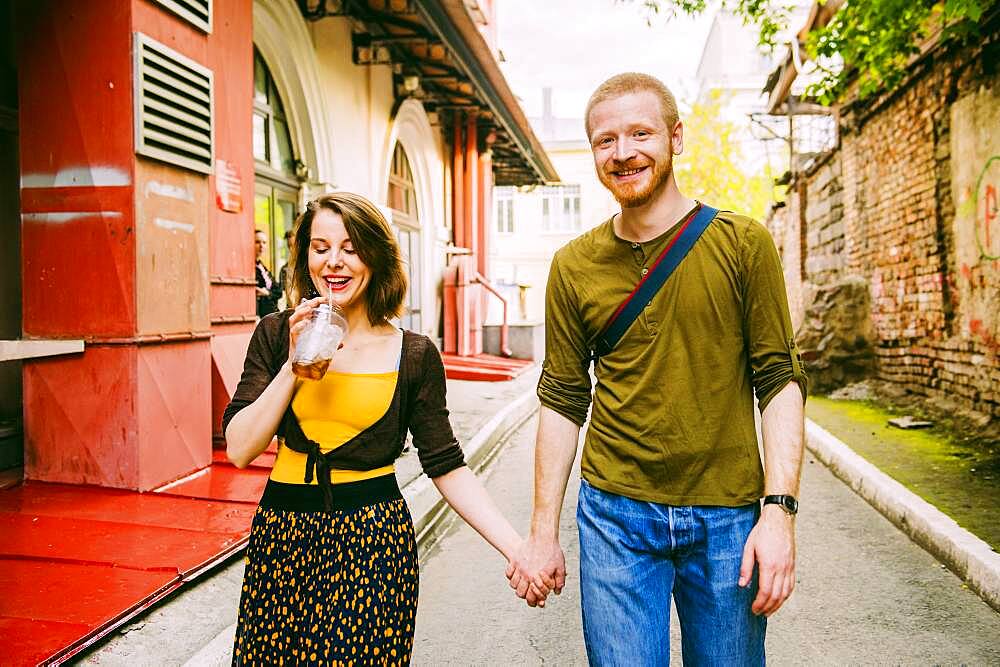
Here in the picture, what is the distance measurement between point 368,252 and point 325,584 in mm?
884

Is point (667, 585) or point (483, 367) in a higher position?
point (667, 585)

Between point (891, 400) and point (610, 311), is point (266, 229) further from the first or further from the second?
point (891, 400)

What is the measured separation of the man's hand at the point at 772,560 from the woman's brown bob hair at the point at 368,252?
45.9 inches

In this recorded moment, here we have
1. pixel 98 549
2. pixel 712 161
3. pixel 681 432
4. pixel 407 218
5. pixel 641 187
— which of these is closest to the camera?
pixel 681 432

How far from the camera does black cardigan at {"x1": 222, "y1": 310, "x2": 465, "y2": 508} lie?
209cm

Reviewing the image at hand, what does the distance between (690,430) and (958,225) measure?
7532 millimetres

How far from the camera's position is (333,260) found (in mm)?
2160

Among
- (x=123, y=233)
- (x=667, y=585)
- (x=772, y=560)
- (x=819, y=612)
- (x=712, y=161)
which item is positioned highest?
(x=712, y=161)

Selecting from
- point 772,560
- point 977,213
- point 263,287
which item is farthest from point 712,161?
point 772,560

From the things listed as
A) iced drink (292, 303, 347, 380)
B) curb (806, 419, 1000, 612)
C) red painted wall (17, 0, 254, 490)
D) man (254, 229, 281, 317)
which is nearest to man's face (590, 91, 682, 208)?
iced drink (292, 303, 347, 380)

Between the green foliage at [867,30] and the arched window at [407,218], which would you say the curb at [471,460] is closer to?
the arched window at [407,218]

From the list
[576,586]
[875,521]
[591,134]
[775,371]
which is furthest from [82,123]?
[875,521]

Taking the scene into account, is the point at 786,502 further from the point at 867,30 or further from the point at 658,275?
the point at 867,30

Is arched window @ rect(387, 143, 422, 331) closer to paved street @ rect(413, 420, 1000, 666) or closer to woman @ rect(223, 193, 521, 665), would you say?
paved street @ rect(413, 420, 1000, 666)
